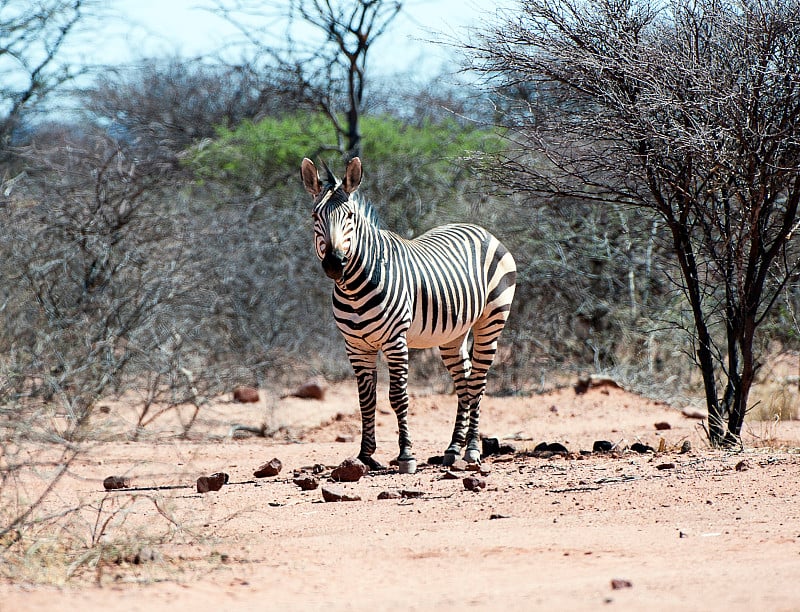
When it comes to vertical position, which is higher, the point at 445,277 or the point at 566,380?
the point at 445,277

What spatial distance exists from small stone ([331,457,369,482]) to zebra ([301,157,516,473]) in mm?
588

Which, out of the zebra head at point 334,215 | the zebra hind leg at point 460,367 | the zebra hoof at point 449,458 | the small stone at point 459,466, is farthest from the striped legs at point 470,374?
the zebra head at point 334,215

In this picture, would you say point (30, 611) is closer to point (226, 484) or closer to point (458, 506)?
point (458, 506)

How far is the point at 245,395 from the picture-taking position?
1245cm

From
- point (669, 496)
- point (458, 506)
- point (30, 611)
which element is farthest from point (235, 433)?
point (30, 611)

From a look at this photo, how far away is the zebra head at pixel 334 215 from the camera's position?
25.9 feet

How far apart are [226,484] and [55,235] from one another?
4113mm

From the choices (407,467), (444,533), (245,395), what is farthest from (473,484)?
(245,395)

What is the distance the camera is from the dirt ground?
171 inches

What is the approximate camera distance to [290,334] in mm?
13648

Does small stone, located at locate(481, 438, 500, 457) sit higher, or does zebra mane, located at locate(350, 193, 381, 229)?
zebra mane, located at locate(350, 193, 381, 229)

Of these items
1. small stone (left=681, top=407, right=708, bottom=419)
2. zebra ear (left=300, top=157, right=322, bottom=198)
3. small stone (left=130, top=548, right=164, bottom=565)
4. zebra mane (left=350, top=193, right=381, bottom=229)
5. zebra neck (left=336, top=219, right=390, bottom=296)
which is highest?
zebra ear (left=300, top=157, right=322, bottom=198)

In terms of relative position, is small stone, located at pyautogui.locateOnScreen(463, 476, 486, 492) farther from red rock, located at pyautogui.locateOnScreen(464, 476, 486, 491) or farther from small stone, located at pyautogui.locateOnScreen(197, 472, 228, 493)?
small stone, located at pyautogui.locateOnScreen(197, 472, 228, 493)

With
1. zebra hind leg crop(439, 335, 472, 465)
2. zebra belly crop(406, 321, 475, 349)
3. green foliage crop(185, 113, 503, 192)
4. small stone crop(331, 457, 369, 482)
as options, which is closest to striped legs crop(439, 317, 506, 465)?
zebra hind leg crop(439, 335, 472, 465)
